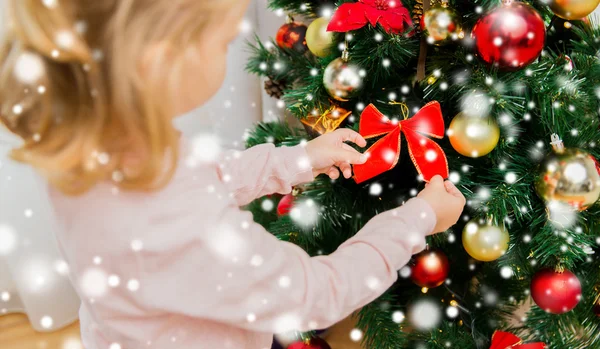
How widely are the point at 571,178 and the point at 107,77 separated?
0.54 m

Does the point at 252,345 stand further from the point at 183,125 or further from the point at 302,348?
the point at 183,125

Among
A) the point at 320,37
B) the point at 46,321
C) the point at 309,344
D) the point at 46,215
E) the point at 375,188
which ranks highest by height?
the point at 320,37

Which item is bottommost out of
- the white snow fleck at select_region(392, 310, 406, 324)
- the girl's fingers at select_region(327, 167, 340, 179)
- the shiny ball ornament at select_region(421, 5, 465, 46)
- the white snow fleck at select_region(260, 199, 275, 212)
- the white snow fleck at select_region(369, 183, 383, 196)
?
the white snow fleck at select_region(392, 310, 406, 324)

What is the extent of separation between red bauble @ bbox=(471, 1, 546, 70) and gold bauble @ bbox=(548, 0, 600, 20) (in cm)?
5

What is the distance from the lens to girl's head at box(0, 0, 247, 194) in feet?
1.40

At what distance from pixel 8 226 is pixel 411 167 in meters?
0.93

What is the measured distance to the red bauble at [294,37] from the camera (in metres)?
0.89

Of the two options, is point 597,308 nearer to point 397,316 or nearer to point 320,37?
point 397,316

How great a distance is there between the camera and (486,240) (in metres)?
0.68

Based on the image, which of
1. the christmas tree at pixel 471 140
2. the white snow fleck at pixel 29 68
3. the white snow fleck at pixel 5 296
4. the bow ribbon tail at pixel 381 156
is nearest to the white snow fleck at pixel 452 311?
the christmas tree at pixel 471 140

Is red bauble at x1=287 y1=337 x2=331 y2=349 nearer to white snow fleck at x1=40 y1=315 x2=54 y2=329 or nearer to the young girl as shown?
the young girl

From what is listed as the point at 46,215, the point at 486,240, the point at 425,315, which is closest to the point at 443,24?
the point at 486,240

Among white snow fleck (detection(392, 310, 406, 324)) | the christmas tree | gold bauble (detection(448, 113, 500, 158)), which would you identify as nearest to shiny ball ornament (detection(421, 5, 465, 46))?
the christmas tree

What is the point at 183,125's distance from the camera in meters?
0.87
